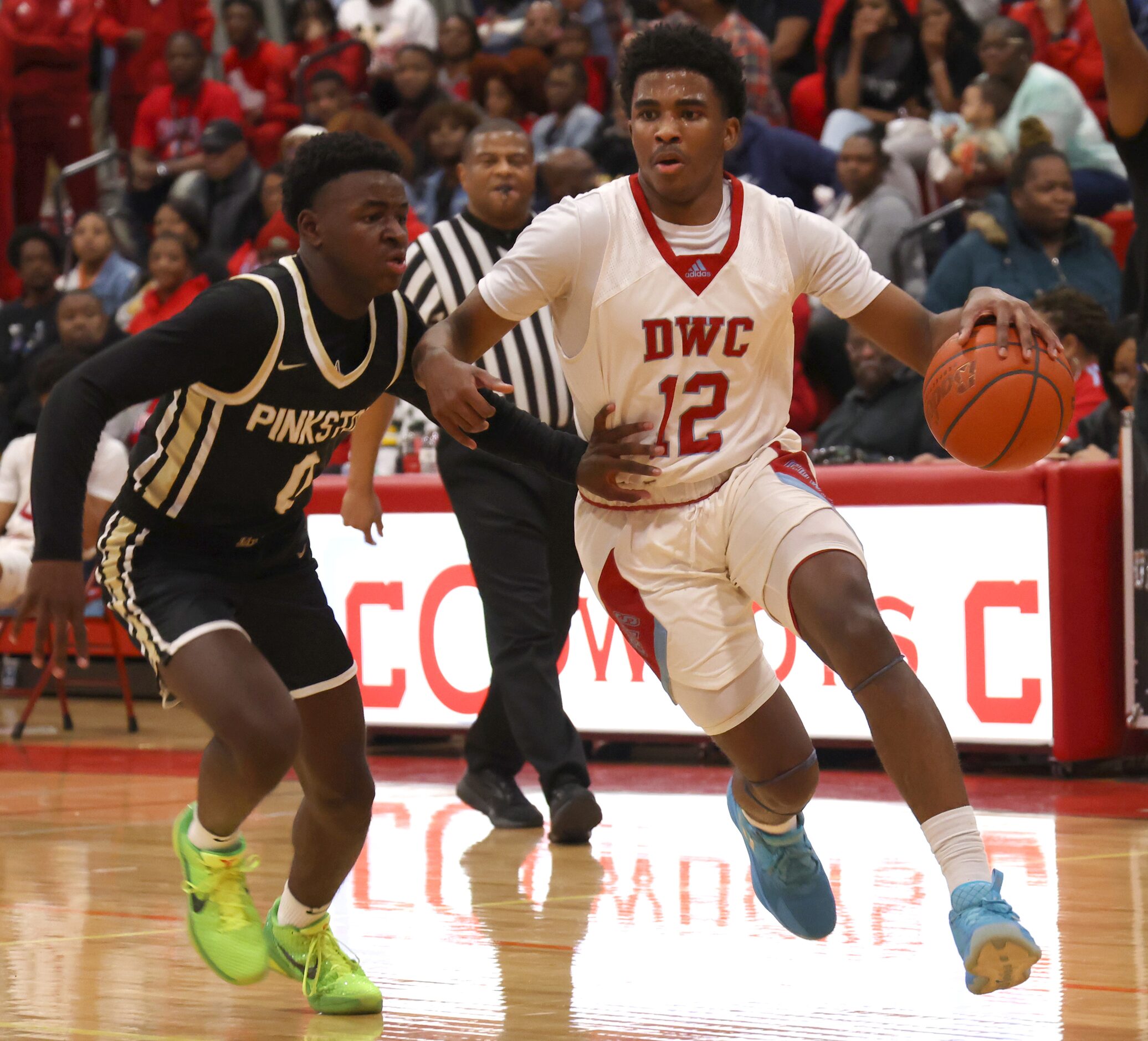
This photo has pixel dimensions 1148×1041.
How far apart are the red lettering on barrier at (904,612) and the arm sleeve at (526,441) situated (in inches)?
128

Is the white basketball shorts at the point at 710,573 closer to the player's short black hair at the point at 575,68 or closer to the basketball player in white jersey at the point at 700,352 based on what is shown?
the basketball player in white jersey at the point at 700,352

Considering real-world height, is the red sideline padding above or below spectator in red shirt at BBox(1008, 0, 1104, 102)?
below

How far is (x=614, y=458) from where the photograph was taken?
385 cm

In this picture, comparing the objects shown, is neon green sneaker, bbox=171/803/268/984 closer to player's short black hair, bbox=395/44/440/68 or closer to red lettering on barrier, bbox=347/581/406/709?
red lettering on barrier, bbox=347/581/406/709

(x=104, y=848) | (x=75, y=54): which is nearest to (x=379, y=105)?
(x=75, y=54)

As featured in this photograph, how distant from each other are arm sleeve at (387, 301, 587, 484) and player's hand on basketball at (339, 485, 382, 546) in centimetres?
154

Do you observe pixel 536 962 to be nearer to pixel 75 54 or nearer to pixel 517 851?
pixel 517 851

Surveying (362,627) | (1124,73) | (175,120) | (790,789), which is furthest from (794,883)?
(175,120)

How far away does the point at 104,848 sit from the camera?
5961 mm

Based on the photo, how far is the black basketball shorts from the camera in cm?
386

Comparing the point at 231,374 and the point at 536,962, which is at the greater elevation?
the point at 231,374

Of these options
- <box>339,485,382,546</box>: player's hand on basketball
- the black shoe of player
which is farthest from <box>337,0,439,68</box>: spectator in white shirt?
the black shoe of player

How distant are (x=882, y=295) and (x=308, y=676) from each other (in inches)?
58.9

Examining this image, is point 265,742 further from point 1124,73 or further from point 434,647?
point 434,647
